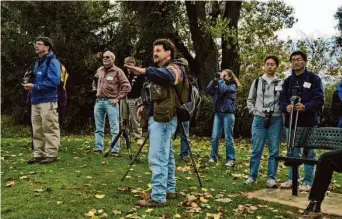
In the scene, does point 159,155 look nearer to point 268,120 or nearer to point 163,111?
point 163,111

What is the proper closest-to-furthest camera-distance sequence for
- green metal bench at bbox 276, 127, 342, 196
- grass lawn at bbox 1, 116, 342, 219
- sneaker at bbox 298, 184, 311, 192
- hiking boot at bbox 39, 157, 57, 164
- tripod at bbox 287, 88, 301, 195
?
grass lawn at bbox 1, 116, 342, 219, green metal bench at bbox 276, 127, 342, 196, tripod at bbox 287, 88, 301, 195, sneaker at bbox 298, 184, 311, 192, hiking boot at bbox 39, 157, 57, 164

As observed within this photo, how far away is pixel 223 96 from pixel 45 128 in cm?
336

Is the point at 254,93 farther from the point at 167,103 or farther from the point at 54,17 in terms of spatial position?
the point at 54,17

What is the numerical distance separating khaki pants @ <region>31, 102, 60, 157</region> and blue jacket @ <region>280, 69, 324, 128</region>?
3.92 metres

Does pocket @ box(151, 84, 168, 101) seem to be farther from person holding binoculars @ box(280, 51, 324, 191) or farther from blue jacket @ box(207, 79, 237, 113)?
blue jacket @ box(207, 79, 237, 113)

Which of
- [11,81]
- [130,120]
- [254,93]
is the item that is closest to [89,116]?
[11,81]

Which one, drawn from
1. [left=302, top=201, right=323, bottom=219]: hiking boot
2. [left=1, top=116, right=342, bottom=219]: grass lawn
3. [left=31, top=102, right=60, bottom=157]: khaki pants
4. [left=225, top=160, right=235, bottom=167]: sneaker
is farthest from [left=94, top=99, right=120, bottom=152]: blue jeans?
[left=302, top=201, right=323, bottom=219]: hiking boot

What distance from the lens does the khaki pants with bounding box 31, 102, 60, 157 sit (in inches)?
304

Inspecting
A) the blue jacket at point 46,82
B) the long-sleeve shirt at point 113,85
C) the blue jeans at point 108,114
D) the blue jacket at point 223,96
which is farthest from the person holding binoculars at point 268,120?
the blue jacket at point 46,82

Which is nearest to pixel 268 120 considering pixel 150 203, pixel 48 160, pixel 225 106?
pixel 225 106

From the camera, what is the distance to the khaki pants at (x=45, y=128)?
7.71 metres

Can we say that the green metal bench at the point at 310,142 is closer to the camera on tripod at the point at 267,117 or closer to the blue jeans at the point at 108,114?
the camera on tripod at the point at 267,117

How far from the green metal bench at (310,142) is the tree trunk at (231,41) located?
34.2 ft

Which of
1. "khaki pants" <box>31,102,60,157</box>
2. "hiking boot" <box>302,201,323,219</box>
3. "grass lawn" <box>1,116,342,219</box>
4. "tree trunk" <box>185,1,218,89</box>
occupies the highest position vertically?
"tree trunk" <box>185,1,218,89</box>
